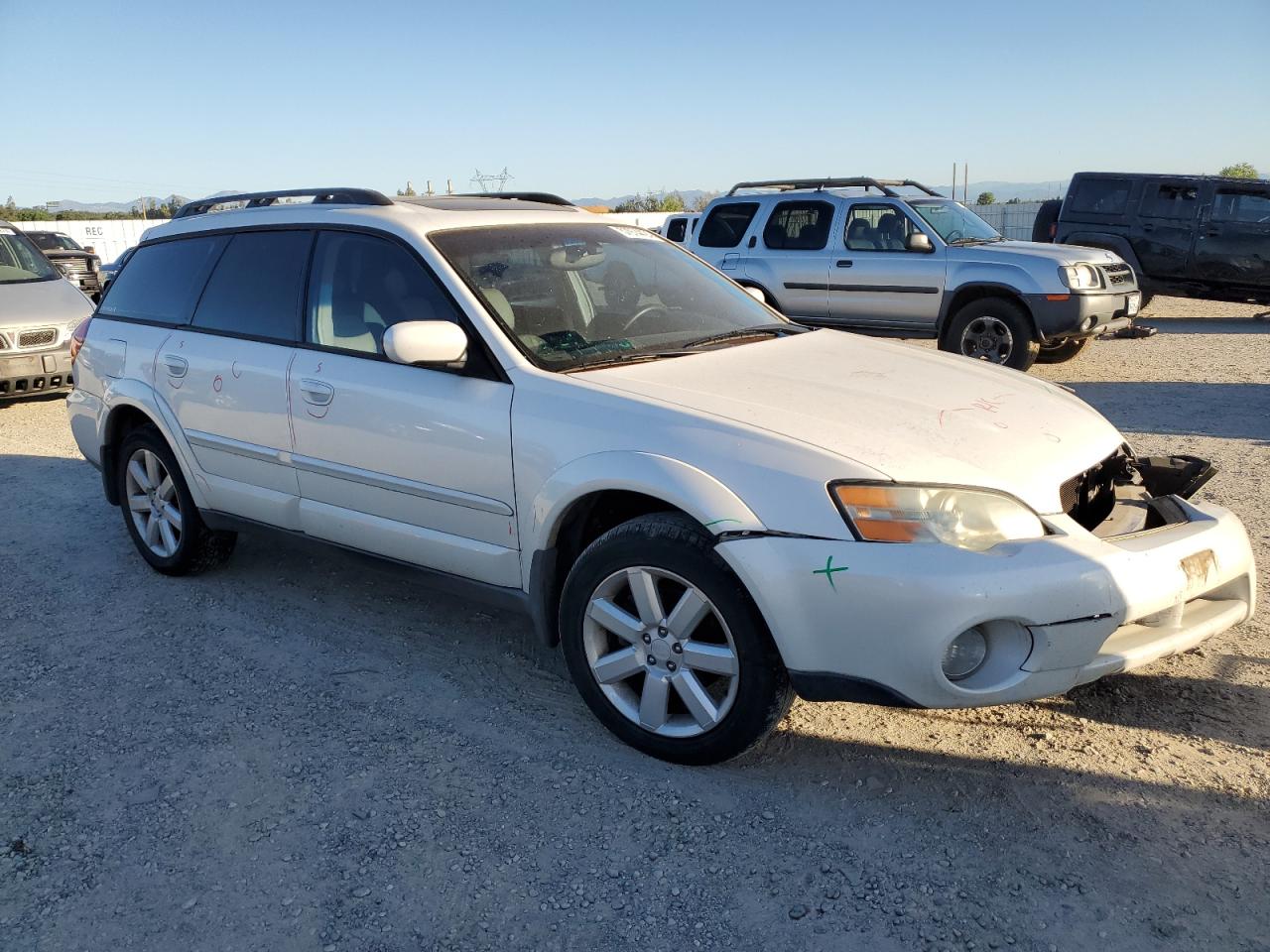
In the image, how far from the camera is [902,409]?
3.19 meters

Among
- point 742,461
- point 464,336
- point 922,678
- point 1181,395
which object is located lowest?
point 1181,395

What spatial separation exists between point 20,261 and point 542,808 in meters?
9.61

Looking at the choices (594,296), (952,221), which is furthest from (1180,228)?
(594,296)

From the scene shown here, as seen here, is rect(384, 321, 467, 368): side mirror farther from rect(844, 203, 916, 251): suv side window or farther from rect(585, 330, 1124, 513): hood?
rect(844, 203, 916, 251): suv side window

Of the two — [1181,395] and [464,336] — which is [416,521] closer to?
[464,336]

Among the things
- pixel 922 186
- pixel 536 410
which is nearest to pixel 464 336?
pixel 536 410

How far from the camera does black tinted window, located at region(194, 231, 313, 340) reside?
417cm

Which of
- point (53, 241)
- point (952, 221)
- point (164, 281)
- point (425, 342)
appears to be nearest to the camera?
point (425, 342)

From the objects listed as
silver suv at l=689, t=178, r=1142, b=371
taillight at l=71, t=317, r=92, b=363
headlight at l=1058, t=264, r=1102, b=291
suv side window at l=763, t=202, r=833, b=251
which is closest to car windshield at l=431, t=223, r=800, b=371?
taillight at l=71, t=317, r=92, b=363

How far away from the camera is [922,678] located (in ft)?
8.88

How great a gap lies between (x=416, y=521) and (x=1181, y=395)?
7.51 m

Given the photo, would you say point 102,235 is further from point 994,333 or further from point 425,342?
point 425,342

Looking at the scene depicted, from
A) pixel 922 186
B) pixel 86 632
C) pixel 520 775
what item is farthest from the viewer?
pixel 922 186

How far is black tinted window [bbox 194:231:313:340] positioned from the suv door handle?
18cm
